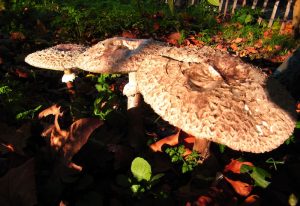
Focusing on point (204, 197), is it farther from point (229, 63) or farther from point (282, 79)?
point (282, 79)

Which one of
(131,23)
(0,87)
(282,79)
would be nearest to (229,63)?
(282,79)

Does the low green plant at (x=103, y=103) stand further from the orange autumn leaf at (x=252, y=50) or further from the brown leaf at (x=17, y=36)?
the orange autumn leaf at (x=252, y=50)

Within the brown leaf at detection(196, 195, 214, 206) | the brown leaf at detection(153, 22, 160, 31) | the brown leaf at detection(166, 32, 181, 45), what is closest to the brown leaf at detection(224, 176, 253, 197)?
the brown leaf at detection(196, 195, 214, 206)

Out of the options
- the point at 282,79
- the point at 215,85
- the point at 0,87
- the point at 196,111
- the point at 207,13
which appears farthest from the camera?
the point at 207,13

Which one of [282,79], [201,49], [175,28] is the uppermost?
[201,49]

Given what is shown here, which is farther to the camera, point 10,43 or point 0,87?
point 10,43

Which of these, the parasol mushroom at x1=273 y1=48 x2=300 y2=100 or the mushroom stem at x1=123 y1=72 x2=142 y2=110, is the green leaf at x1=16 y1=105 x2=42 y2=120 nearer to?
the mushroom stem at x1=123 y1=72 x2=142 y2=110

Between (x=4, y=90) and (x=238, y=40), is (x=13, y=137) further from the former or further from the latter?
(x=238, y=40)

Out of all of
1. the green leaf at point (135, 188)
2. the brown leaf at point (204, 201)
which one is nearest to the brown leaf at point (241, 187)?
the brown leaf at point (204, 201)
